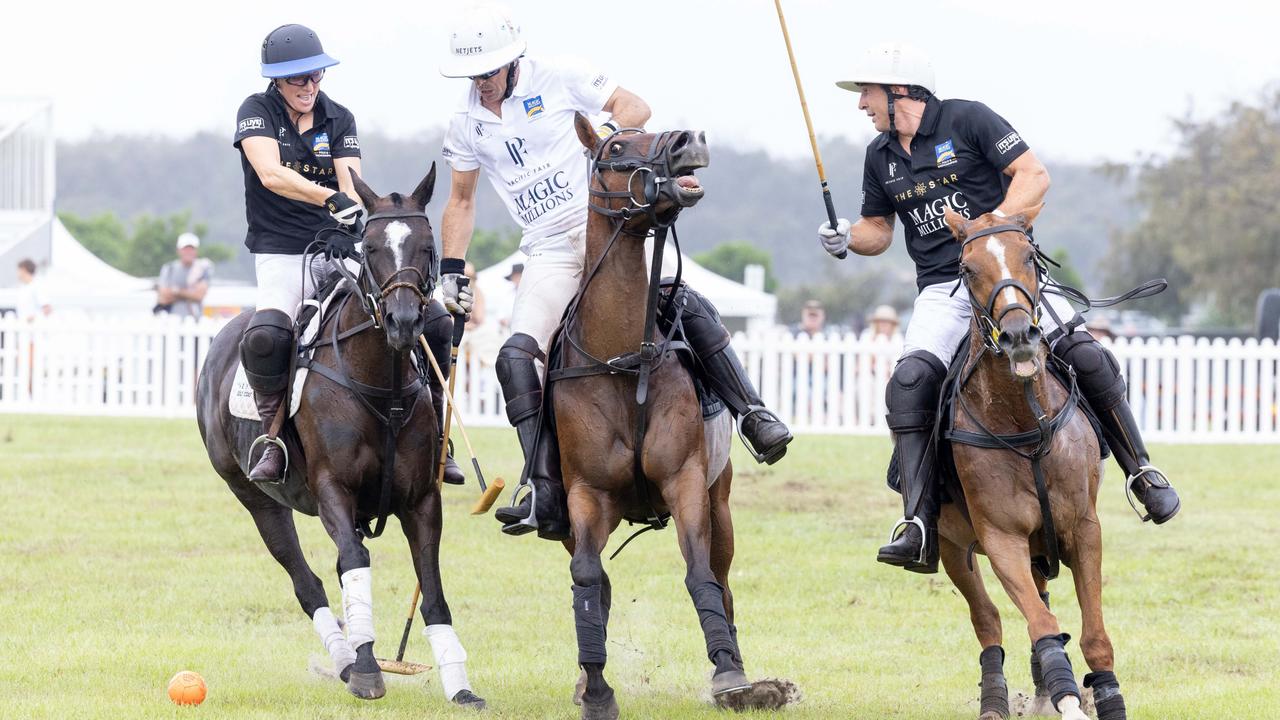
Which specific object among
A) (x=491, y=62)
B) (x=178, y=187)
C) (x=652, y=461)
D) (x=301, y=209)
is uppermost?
(x=178, y=187)

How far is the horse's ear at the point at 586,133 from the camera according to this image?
23.2ft

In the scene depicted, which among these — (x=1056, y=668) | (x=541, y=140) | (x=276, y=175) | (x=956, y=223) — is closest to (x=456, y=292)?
(x=541, y=140)

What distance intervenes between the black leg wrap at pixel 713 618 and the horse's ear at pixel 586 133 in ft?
6.42

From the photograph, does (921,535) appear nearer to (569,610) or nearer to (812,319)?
(569,610)

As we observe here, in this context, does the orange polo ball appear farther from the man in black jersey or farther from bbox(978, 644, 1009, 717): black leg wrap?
bbox(978, 644, 1009, 717): black leg wrap

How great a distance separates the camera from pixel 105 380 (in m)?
23.8

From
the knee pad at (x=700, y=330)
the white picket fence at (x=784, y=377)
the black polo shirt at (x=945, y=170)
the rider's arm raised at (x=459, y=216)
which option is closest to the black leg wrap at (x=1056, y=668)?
the black polo shirt at (x=945, y=170)

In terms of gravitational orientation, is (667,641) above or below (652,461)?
below

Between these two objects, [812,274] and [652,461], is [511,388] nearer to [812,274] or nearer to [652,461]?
[652,461]

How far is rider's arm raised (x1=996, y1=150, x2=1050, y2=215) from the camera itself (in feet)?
23.0

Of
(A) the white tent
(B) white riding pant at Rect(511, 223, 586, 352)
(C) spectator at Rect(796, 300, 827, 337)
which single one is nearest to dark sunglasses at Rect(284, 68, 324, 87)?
(B) white riding pant at Rect(511, 223, 586, 352)

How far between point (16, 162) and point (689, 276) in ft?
42.6

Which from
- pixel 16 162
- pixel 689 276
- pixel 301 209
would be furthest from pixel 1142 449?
pixel 16 162

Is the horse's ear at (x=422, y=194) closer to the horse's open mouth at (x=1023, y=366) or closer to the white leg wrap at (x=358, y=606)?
the white leg wrap at (x=358, y=606)
